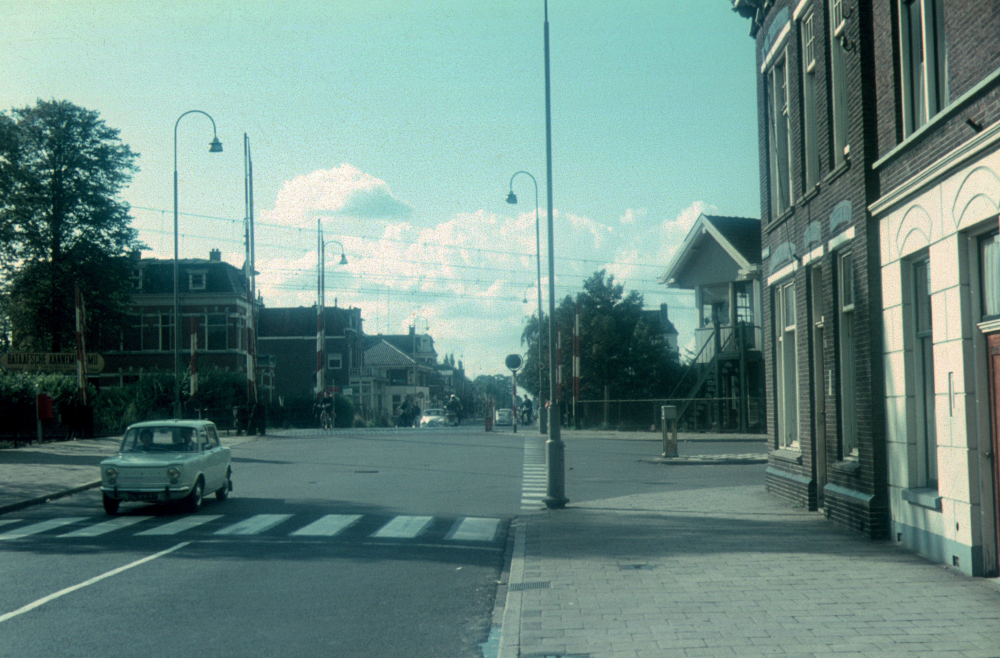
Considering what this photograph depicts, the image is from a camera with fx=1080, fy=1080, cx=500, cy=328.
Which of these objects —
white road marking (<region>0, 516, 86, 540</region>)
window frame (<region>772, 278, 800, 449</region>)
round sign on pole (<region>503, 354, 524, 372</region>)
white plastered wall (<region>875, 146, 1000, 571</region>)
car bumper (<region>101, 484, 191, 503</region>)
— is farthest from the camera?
round sign on pole (<region>503, 354, 524, 372</region>)

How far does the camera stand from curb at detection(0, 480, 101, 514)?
17.0 metres

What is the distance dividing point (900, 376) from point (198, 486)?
10663mm

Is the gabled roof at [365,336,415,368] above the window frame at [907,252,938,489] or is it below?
above

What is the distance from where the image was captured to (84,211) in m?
52.6

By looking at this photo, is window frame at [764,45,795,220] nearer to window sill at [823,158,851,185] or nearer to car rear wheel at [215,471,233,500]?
window sill at [823,158,851,185]

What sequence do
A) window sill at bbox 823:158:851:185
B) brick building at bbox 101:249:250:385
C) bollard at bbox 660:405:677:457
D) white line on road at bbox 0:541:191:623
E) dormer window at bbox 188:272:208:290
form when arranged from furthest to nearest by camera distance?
dormer window at bbox 188:272:208:290
brick building at bbox 101:249:250:385
bollard at bbox 660:405:677:457
window sill at bbox 823:158:851:185
white line on road at bbox 0:541:191:623

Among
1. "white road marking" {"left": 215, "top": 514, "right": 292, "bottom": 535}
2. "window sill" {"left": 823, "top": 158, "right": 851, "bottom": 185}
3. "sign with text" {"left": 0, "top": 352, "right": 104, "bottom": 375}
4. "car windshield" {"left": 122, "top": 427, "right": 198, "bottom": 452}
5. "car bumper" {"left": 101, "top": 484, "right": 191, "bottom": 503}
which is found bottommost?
"white road marking" {"left": 215, "top": 514, "right": 292, "bottom": 535}

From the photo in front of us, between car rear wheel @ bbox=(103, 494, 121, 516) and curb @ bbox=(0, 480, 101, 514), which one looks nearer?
car rear wheel @ bbox=(103, 494, 121, 516)

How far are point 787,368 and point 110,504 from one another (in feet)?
34.2

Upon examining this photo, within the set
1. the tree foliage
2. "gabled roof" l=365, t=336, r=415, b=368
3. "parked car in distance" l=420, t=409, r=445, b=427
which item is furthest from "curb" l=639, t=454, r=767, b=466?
"gabled roof" l=365, t=336, r=415, b=368

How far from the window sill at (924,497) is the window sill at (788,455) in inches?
184

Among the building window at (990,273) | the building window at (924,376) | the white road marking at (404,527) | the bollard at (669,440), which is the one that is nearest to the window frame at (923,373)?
the building window at (924,376)

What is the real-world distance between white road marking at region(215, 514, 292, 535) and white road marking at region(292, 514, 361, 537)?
537 millimetres

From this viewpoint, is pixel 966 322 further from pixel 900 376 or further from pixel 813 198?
pixel 813 198
